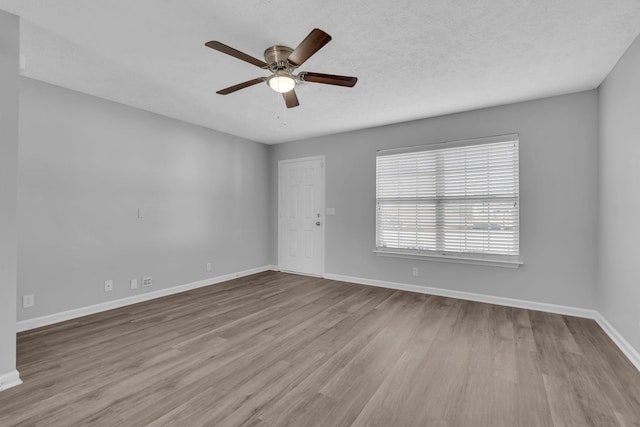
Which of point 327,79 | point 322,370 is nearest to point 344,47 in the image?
point 327,79

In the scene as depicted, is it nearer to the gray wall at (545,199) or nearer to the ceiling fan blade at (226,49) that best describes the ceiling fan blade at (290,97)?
the ceiling fan blade at (226,49)

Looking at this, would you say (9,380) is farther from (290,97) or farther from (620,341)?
(620,341)

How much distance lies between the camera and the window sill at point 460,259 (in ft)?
12.4

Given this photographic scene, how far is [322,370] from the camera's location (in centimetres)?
228

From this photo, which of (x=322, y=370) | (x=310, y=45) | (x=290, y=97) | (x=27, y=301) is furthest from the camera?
(x=27, y=301)

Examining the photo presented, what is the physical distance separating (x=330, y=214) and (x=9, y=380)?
428 centimetres

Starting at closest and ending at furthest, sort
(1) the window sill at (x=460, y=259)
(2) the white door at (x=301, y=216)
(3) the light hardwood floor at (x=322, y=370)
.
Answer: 1. (3) the light hardwood floor at (x=322, y=370)
2. (1) the window sill at (x=460, y=259)
3. (2) the white door at (x=301, y=216)

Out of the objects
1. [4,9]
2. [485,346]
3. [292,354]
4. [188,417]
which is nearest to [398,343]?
[485,346]

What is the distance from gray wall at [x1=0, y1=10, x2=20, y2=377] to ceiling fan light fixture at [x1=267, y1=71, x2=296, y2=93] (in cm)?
184

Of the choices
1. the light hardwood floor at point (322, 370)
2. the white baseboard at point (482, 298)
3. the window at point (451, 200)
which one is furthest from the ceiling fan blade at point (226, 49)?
the white baseboard at point (482, 298)

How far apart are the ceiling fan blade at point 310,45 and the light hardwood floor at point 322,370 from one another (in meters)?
2.33

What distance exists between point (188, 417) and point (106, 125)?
3586 millimetres

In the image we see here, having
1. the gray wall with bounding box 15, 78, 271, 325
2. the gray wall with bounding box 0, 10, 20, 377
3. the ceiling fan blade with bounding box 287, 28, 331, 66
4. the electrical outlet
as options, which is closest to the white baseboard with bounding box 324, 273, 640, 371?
the gray wall with bounding box 15, 78, 271, 325

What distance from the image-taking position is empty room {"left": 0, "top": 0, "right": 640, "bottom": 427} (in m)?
2.02
